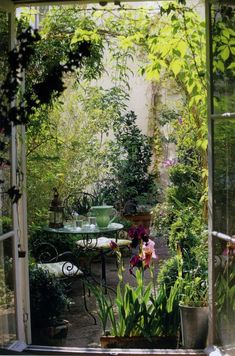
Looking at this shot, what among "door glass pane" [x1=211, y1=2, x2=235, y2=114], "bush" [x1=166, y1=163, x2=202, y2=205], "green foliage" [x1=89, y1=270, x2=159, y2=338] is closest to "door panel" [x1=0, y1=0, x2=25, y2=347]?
"green foliage" [x1=89, y1=270, x2=159, y2=338]

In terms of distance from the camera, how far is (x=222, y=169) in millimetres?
2707

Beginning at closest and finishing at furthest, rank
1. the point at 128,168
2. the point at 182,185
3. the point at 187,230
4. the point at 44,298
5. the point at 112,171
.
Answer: the point at 44,298
the point at 187,230
the point at 182,185
the point at 112,171
the point at 128,168

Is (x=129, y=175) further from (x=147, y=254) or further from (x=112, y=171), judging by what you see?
(x=147, y=254)

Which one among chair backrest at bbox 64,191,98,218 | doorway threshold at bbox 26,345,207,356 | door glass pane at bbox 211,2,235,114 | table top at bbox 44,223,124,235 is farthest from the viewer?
chair backrest at bbox 64,191,98,218

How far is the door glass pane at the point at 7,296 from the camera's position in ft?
8.99

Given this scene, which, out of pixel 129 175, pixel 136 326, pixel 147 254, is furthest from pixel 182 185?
pixel 136 326

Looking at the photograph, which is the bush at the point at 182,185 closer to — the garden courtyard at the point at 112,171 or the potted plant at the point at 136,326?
the garden courtyard at the point at 112,171

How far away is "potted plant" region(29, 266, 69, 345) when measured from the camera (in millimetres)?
3691

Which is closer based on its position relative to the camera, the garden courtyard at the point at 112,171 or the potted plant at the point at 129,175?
the garden courtyard at the point at 112,171

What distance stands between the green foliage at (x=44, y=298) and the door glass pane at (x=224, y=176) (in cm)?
139

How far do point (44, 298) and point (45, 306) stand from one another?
6cm

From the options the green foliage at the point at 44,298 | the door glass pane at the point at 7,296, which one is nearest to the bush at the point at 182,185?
the green foliage at the point at 44,298

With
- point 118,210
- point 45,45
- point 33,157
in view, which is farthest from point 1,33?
point 118,210

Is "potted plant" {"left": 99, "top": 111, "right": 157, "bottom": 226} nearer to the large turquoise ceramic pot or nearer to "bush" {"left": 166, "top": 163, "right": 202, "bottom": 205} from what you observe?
"bush" {"left": 166, "top": 163, "right": 202, "bottom": 205}
